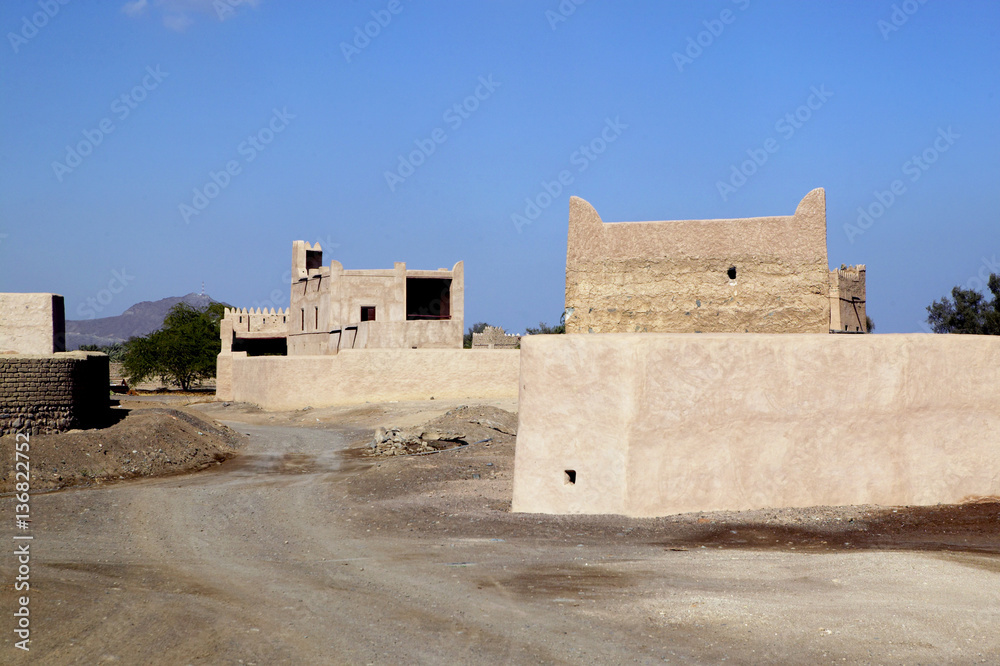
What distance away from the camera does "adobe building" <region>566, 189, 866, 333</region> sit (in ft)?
39.8

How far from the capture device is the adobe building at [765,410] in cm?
1106

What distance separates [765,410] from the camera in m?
11.3

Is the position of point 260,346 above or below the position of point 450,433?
above

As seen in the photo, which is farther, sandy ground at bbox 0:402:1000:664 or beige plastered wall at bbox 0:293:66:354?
beige plastered wall at bbox 0:293:66:354

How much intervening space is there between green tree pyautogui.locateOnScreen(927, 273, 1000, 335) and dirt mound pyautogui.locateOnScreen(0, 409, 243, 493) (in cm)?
4618

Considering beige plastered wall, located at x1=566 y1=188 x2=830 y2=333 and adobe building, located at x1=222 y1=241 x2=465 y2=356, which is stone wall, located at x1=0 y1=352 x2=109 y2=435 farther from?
adobe building, located at x1=222 y1=241 x2=465 y2=356

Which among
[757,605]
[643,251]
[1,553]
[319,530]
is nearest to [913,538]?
[757,605]

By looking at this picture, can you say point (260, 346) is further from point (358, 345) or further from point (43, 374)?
point (43, 374)

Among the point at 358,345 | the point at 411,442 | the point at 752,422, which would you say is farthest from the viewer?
the point at 358,345

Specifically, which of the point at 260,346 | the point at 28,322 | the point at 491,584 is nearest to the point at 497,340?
the point at 260,346

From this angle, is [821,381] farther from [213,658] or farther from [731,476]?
[213,658]

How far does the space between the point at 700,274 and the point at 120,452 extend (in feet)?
39.8

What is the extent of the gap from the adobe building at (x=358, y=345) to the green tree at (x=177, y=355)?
543 centimetres

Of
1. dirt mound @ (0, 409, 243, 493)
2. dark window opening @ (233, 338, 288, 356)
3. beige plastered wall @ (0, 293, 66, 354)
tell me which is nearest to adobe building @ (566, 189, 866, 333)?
dirt mound @ (0, 409, 243, 493)
